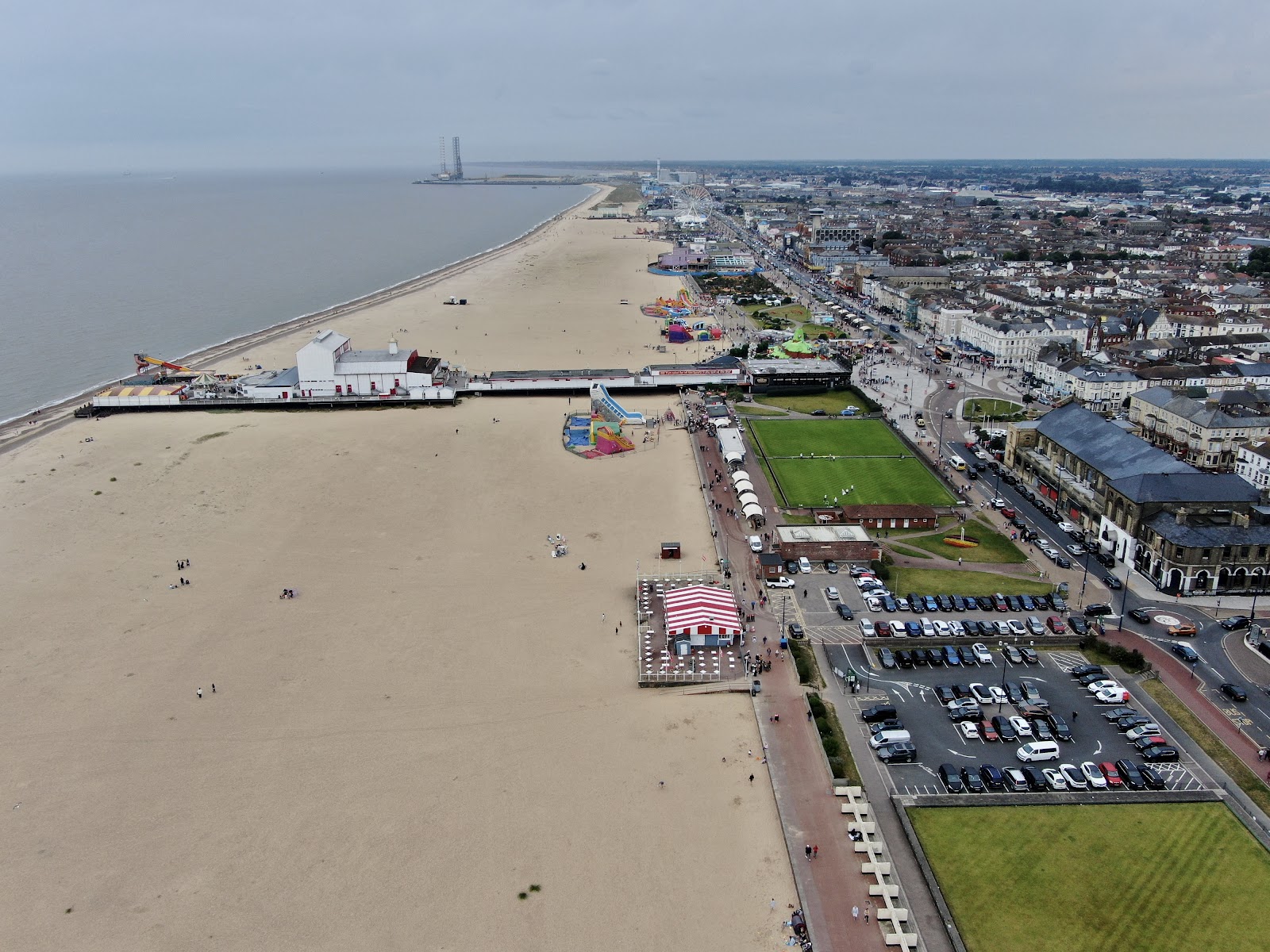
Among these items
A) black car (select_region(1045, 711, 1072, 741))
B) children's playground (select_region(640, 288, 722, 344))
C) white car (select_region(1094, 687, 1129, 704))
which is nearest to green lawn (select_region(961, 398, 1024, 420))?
children's playground (select_region(640, 288, 722, 344))

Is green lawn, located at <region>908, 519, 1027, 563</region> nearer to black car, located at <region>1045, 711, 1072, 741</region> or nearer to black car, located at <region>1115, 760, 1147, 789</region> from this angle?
black car, located at <region>1045, 711, 1072, 741</region>

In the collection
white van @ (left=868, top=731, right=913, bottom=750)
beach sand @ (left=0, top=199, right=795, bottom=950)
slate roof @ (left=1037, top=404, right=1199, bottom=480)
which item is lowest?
beach sand @ (left=0, top=199, right=795, bottom=950)

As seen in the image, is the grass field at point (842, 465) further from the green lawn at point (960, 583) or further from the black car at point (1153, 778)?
the black car at point (1153, 778)

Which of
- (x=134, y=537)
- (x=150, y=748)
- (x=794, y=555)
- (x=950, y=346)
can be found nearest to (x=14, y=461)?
(x=134, y=537)

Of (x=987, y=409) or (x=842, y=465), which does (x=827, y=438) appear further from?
(x=987, y=409)

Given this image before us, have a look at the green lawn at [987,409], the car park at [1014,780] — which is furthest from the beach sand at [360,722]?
the green lawn at [987,409]

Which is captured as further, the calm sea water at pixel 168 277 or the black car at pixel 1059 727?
the calm sea water at pixel 168 277
